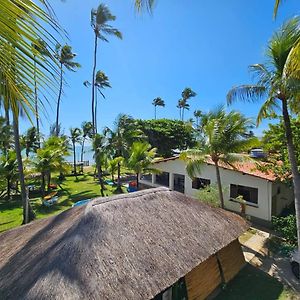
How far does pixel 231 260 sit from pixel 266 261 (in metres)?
2.20

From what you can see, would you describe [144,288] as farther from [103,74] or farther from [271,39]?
[103,74]

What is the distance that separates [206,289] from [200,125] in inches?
383

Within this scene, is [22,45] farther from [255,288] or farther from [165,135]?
[165,135]

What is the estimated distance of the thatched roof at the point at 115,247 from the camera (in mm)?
5879

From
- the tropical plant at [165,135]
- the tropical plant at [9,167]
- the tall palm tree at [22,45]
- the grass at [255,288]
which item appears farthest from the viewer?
the tropical plant at [165,135]

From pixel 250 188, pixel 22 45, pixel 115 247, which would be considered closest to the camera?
pixel 22 45

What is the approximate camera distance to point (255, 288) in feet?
31.0

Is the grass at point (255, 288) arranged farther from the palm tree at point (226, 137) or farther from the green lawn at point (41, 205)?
the green lawn at point (41, 205)

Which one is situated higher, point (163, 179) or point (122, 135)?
point (122, 135)

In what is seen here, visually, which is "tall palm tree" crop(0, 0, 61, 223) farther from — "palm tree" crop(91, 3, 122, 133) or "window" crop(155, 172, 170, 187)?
"palm tree" crop(91, 3, 122, 133)

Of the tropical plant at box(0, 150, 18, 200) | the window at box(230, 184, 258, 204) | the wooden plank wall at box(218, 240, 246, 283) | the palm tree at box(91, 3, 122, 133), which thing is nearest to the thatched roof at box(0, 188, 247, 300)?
the wooden plank wall at box(218, 240, 246, 283)

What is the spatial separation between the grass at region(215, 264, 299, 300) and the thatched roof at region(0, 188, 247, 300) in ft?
6.24

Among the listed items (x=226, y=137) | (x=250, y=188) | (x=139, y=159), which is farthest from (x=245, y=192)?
(x=139, y=159)

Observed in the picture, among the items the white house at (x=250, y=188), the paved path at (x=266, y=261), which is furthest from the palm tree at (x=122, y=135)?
the paved path at (x=266, y=261)
